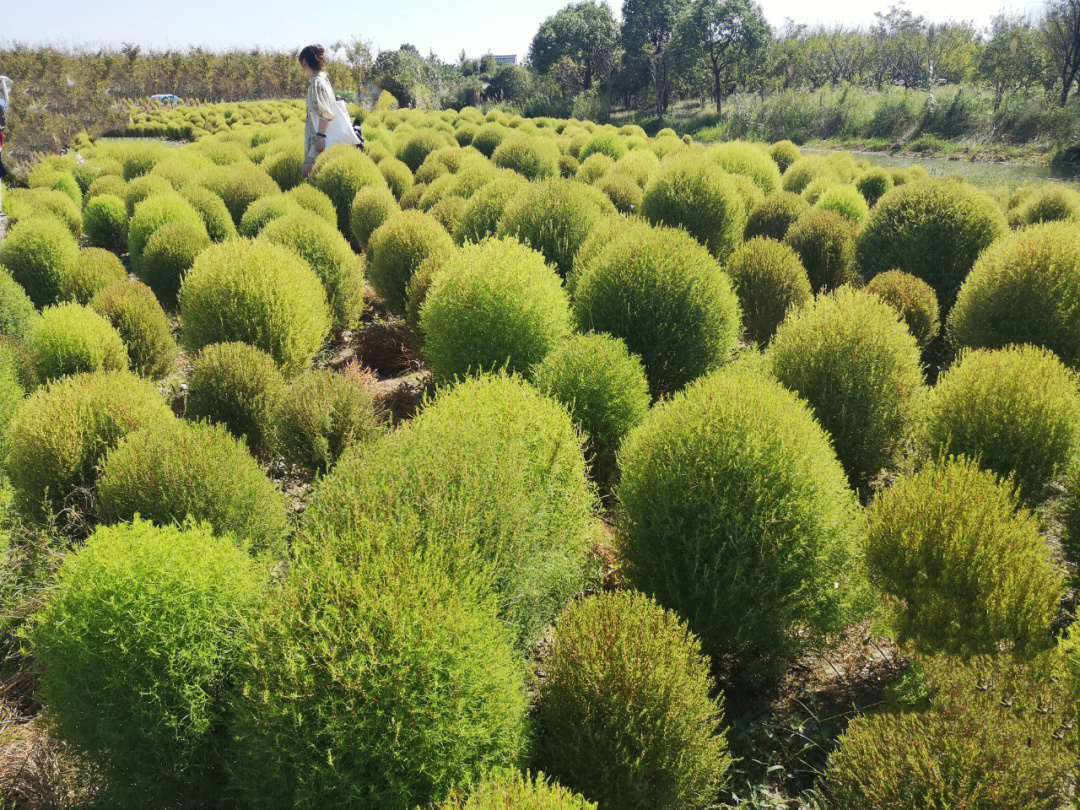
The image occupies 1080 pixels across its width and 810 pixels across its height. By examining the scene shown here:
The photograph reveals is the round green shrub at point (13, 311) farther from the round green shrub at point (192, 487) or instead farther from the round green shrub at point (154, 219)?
the round green shrub at point (192, 487)

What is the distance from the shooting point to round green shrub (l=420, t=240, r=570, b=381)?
18.0ft

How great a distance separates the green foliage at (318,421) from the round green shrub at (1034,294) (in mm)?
5454

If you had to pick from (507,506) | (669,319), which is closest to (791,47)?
(669,319)

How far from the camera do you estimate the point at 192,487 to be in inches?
148

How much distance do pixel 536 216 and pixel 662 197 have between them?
2.14 m

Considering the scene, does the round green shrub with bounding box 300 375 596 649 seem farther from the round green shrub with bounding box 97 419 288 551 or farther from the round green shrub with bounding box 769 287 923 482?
the round green shrub with bounding box 769 287 923 482

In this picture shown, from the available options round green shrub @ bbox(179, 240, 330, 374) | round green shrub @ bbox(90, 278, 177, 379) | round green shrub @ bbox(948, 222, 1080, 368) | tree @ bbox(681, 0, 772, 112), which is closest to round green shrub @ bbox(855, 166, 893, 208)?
round green shrub @ bbox(948, 222, 1080, 368)

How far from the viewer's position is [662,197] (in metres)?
8.97

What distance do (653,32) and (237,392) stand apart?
51.9 metres

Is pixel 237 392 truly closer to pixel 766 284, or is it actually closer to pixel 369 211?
pixel 766 284

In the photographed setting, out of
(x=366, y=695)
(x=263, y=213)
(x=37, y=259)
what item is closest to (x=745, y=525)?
(x=366, y=695)

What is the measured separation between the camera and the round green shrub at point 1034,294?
5.88 meters

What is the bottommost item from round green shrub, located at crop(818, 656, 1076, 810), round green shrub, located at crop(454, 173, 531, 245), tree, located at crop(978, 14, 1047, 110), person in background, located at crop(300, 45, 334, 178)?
round green shrub, located at crop(818, 656, 1076, 810)

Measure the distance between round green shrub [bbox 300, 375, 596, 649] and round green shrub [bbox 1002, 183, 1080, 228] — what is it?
28.7 feet
